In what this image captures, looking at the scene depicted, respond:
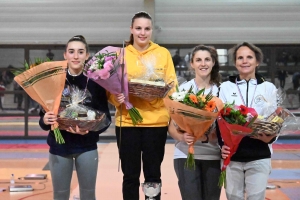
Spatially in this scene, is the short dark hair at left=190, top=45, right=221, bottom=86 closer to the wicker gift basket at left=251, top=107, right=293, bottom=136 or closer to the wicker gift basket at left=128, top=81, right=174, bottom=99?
the wicker gift basket at left=128, top=81, right=174, bottom=99

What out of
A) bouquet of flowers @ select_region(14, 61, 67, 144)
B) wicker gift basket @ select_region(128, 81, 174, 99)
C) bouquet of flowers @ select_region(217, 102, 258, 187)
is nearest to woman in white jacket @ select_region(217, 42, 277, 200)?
bouquet of flowers @ select_region(217, 102, 258, 187)

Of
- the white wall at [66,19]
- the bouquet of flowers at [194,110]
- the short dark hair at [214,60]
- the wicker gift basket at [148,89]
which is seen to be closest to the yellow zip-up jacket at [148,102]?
the wicker gift basket at [148,89]

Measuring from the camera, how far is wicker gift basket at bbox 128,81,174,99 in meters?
2.96

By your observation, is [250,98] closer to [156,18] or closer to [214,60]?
[214,60]

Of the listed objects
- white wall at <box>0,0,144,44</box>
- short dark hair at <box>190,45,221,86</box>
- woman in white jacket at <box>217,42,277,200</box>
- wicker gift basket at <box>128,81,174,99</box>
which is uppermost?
white wall at <box>0,0,144,44</box>

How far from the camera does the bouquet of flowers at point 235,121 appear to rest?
2.67m

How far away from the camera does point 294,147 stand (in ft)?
28.9

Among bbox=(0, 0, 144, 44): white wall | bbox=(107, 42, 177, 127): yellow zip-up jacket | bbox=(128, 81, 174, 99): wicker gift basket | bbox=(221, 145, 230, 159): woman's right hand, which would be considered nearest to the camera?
bbox=(221, 145, 230, 159): woman's right hand

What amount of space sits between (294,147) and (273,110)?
21.2ft

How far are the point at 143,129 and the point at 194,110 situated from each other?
61 centimetres

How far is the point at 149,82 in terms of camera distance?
9.69 feet

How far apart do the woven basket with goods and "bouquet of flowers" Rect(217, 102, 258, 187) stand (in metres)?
0.86

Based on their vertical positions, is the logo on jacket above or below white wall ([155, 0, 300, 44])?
below

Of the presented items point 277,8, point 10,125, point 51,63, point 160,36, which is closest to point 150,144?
point 51,63
